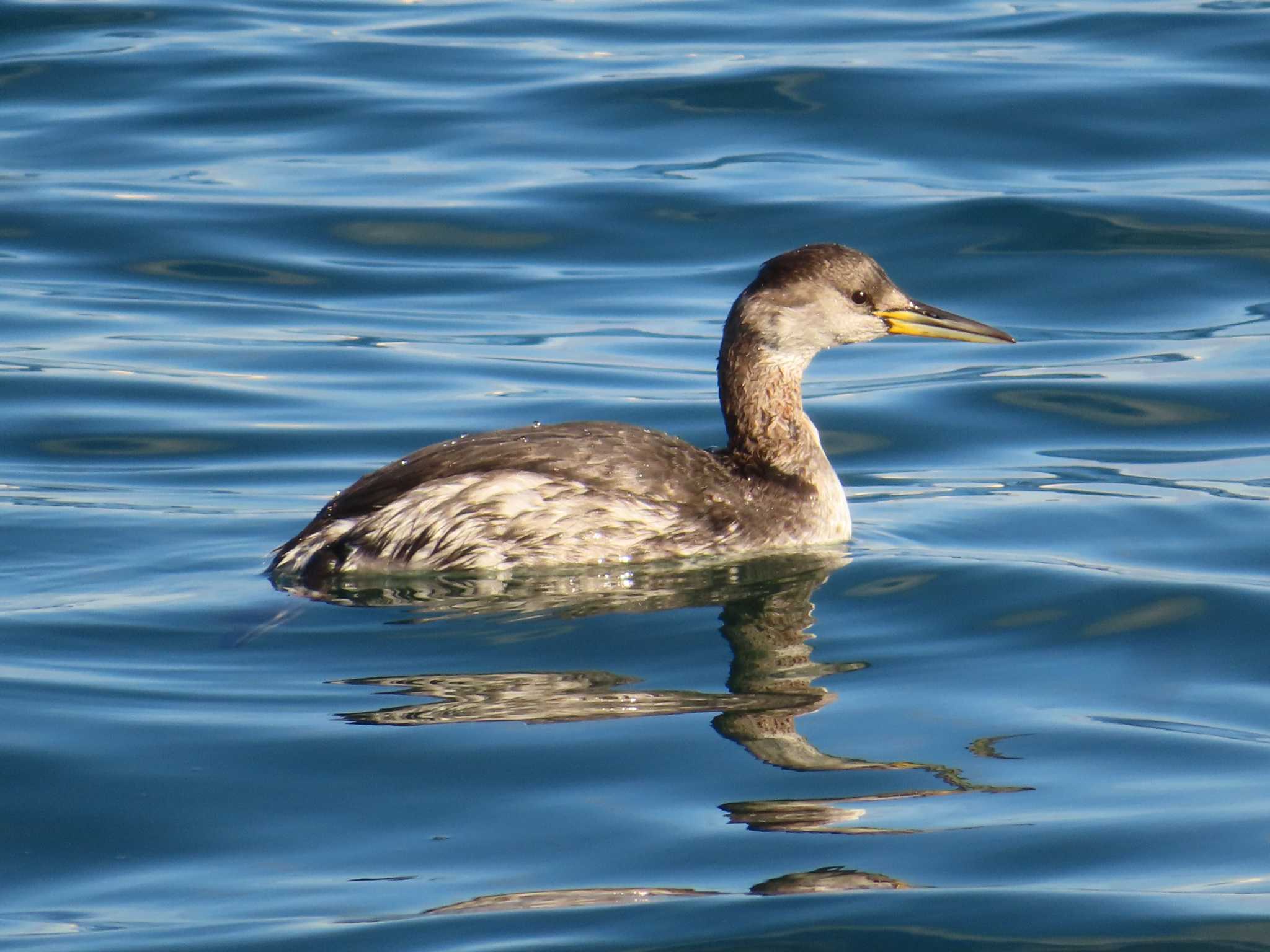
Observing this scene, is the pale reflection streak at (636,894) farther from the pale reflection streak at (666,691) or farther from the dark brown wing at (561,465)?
the dark brown wing at (561,465)

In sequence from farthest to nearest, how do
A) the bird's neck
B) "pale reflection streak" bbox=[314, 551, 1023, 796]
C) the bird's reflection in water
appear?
the bird's neck, "pale reflection streak" bbox=[314, 551, 1023, 796], the bird's reflection in water

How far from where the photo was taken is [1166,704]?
22.1 feet

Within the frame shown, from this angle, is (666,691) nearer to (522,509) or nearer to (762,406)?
(522,509)

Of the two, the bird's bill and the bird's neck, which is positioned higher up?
the bird's bill

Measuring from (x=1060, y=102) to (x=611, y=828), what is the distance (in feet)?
36.5

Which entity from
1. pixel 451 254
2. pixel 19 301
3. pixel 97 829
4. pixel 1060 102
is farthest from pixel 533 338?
pixel 97 829

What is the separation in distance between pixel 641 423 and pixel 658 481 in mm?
2260

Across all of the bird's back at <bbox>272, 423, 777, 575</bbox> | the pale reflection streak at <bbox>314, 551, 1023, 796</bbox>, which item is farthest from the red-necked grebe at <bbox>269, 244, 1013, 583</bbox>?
the pale reflection streak at <bbox>314, 551, 1023, 796</bbox>

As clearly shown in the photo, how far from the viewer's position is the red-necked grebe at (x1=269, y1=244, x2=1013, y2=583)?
786 cm

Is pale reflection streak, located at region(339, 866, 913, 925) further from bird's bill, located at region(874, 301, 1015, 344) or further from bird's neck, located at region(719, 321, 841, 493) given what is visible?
bird's bill, located at region(874, 301, 1015, 344)

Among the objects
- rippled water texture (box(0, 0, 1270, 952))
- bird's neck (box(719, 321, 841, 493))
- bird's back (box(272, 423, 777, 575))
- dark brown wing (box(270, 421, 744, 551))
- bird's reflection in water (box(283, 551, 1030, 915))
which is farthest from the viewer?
bird's neck (box(719, 321, 841, 493))

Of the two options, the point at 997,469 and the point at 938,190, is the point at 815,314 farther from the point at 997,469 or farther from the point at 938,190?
the point at 938,190

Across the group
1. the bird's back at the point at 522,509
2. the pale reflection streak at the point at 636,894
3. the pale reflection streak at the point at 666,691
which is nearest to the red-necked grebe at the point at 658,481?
the bird's back at the point at 522,509

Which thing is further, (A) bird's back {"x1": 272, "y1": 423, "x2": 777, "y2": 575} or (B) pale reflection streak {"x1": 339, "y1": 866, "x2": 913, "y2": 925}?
(A) bird's back {"x1": 272, "y1": 423, "x2": 777, "y2": 575}
